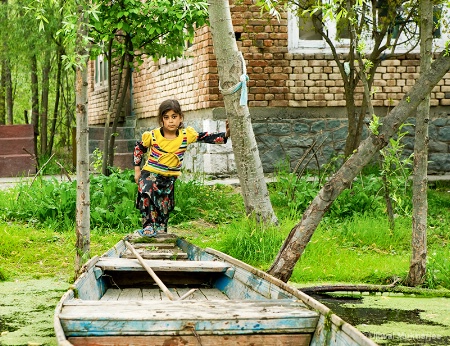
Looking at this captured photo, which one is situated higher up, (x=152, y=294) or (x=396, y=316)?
(x=152, y=294)

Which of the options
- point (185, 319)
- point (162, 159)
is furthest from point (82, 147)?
point (185, 319)

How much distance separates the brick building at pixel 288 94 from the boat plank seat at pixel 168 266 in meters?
6.61

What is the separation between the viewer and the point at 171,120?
7.78m

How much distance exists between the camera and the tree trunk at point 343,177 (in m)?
6.18

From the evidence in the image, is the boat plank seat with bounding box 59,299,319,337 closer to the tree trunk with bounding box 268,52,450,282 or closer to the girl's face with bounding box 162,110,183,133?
the tree trunk with bounding box 268,52,450,282

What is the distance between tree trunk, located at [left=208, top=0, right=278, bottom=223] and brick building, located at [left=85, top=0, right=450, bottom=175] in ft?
11.8

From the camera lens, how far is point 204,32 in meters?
13.2

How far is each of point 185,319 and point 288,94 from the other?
29.9 ft

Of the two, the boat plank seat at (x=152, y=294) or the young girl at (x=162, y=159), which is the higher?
the young girl at (x=162, y=159)

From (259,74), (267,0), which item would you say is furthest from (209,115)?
(267,0)

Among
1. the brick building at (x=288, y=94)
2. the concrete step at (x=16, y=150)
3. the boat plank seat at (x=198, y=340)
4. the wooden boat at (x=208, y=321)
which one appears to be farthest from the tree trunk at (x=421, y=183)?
the concrete step at (x=16, y=150)

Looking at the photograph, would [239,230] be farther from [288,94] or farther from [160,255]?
[288,94]

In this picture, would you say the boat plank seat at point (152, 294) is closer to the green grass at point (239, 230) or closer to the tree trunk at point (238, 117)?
the green grass at point (239, 230)

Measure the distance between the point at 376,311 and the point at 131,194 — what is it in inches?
184
